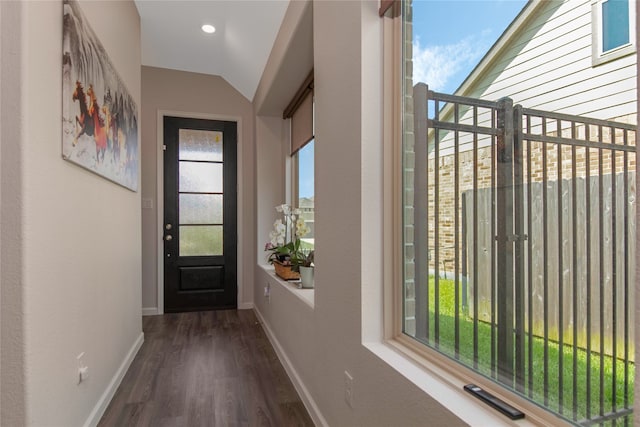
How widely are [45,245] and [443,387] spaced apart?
1.47m

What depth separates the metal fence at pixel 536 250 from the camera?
0.69 metres

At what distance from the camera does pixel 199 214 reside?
14.1 feet

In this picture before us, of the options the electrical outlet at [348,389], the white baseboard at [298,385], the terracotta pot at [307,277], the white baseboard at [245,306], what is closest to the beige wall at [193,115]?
the white baseboard at [245,306]

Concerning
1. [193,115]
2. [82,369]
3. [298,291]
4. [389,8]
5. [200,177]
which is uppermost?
[193,115]

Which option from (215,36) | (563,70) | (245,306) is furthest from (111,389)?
(215,36)

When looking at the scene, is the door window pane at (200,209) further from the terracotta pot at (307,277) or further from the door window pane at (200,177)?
the terracotta pot at (307,277)

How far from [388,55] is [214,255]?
137 inches

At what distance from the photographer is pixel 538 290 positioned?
32.8 inches

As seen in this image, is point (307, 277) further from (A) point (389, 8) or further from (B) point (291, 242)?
(A) point (389, 8)

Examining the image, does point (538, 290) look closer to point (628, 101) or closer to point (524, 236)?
point (524, 236)

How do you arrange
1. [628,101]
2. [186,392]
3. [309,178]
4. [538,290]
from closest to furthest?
1. [628,101]
2. [538,290]
3. [186,392]
4. [309,178]

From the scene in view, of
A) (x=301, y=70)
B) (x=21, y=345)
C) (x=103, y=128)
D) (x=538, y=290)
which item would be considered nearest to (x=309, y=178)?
(x=301, y=70)

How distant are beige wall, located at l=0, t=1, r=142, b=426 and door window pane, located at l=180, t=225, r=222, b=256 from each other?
2.13 m

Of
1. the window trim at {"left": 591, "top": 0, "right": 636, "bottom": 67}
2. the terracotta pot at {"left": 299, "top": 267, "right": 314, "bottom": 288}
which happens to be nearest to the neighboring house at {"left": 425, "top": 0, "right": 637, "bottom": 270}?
the window trim at {"left": 591, "top": 0, "right": 636, "bottom": 67}
